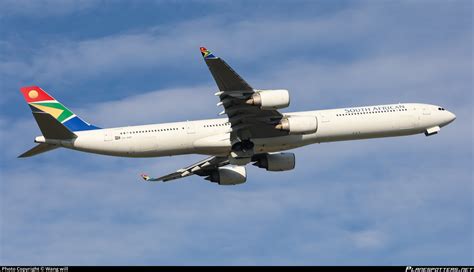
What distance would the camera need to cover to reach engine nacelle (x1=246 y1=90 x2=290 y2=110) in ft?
193

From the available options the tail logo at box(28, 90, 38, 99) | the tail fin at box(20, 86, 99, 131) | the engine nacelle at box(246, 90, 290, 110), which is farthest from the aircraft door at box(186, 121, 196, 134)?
the tail logo at box(28, 90, 38, 99)

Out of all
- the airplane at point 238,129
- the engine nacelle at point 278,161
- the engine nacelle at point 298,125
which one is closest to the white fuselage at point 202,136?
the airplane at point 238,129

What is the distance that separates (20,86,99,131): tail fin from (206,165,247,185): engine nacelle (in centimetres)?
1243

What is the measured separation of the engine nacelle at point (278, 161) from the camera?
229ft

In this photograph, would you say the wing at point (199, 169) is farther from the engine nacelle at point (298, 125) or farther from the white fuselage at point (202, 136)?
the engine nacelle at point (298, 125)

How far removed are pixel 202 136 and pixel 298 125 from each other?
25.1 feet

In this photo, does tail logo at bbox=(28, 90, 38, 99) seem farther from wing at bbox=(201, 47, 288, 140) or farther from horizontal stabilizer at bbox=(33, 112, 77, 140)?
wing at bbox=(201, 47, 288, 140)

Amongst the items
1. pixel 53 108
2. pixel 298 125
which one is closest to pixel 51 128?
pixel 53 108

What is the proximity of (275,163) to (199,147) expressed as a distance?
28.3ft

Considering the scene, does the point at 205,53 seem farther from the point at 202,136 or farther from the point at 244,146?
the point at 244,146

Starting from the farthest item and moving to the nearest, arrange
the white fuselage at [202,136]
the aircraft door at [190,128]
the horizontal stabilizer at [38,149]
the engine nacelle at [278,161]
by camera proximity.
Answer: the engine nacelle at [278,161] → the aircraft door at [190,128] → the white fuselage at [202,136] → the horizontal stabilizer at [38,149]

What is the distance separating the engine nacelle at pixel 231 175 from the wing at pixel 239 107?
8.47m

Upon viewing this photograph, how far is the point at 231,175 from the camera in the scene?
71.8 metres

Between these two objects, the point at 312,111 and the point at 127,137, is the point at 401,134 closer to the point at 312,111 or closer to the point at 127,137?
the point at 312,111
